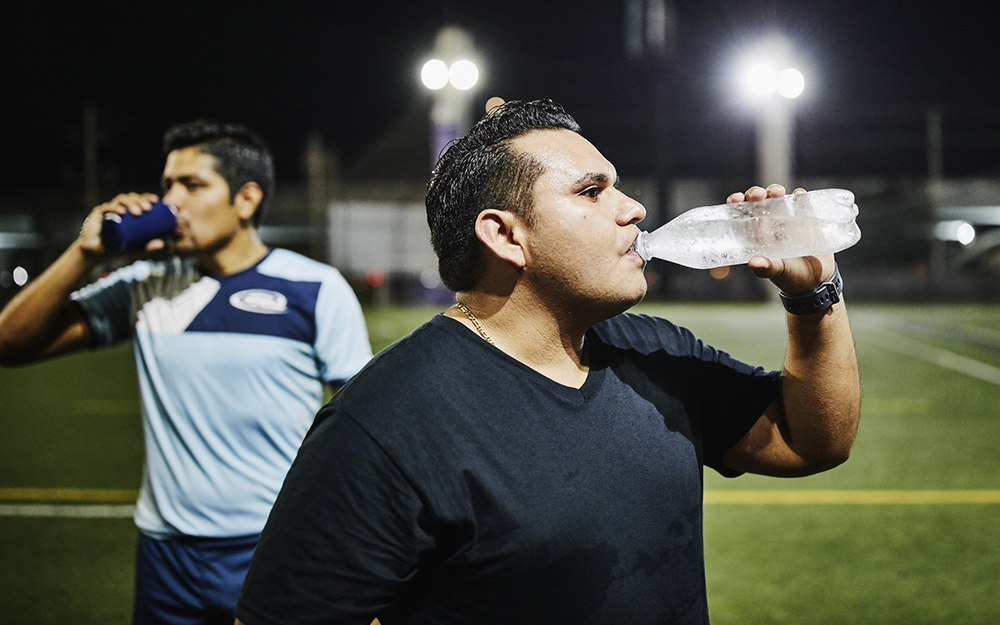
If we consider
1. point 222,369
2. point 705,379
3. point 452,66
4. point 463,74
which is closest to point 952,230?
point 463,74

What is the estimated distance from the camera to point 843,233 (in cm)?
154

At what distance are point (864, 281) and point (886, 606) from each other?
24.9 meters

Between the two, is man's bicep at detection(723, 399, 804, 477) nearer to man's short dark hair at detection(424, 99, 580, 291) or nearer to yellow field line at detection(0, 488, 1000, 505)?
man's short dark hair at detection(424, 99, 580, 291)

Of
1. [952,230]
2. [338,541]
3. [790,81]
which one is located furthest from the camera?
[952,230]

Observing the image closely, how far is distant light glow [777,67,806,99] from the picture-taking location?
1206 cm

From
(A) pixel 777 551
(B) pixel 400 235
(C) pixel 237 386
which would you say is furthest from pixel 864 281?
(C) pixel 237 386

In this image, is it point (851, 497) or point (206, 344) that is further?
point (851, 497)

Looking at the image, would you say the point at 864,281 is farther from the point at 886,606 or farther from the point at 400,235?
the point at 886,606

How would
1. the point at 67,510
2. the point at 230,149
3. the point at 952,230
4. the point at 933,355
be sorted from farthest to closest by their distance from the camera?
1. the point at 952,230
2. the point at 933,355
3. the point at 67,510
4. the point at 230,149

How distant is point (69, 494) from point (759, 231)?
6.41 meters

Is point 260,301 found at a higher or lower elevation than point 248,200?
lower

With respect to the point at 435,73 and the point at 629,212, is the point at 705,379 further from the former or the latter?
the point at 435,73

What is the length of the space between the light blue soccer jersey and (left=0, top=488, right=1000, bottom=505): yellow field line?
4.12 metres

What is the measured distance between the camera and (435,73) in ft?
37.3
